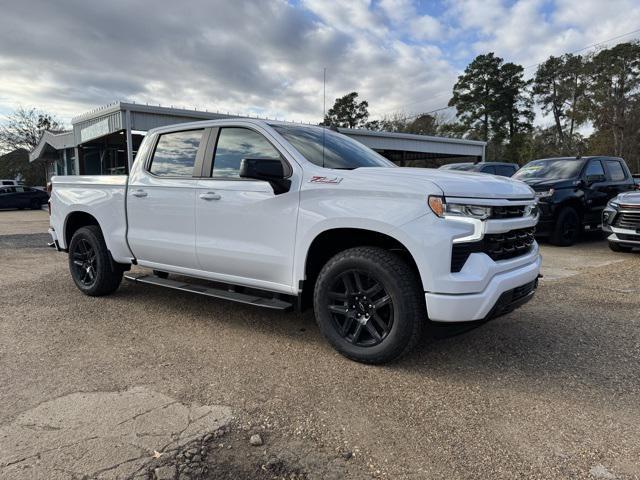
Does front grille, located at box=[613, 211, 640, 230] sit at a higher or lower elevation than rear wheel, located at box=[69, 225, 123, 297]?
higher

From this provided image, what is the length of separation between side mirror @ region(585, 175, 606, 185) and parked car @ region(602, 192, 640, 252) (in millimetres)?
1434

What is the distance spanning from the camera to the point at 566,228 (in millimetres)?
9773

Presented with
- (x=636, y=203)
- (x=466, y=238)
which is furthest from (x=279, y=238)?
(x=636, y=203)

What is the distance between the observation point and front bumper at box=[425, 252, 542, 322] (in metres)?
3.12

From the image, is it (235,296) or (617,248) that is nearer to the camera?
(235,296)

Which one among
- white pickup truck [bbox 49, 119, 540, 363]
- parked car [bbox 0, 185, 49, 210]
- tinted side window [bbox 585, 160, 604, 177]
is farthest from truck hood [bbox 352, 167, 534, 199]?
parked car [bbox 0, 185, 49, 210]

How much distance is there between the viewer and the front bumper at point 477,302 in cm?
312

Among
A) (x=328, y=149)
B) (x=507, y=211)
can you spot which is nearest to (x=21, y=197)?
(x=328, y=149)

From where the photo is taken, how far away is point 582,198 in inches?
388

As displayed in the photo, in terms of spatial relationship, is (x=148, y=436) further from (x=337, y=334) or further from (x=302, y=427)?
(x=337, y=334)

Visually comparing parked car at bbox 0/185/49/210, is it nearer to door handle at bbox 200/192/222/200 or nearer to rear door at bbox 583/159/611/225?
door handle at bbox 200/192/222/200

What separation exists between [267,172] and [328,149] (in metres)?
0.81

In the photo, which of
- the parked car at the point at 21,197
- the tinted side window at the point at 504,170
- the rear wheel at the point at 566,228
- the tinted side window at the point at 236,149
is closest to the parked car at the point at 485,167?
the tinted side window at the point at 504,170

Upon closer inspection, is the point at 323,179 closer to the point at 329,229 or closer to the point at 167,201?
the point at 329,229
